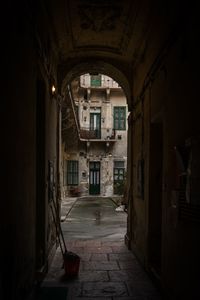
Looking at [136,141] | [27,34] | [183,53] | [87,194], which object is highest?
[27,34]

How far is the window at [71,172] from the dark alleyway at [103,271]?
15.8 metres

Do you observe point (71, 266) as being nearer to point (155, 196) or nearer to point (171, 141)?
point (155, 196)

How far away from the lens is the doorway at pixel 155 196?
6121 mm

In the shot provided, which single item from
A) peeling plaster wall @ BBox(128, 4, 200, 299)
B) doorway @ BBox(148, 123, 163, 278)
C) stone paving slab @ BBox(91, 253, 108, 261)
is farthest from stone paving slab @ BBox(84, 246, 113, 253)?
doorway @ BBox(148, 123, 163, 278)

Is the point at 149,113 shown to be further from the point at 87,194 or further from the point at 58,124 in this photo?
the point at 87,194

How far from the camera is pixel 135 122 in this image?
8.41 m

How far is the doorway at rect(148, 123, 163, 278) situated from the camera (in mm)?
6121

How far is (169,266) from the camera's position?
4.65 meters

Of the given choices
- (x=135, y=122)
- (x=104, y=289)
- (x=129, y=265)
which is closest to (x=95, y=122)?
(x=135, y=122)

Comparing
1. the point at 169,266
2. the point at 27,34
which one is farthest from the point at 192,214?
the point at 27,34

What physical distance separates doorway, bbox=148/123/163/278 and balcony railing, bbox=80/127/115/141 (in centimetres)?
2081

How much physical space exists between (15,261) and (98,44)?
557cm

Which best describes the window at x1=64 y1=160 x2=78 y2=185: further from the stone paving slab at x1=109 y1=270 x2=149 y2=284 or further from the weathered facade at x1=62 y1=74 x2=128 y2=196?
the stone paving slab at x1=109 y1=270 x2=149 y2=284

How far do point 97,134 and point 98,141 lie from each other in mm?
537
